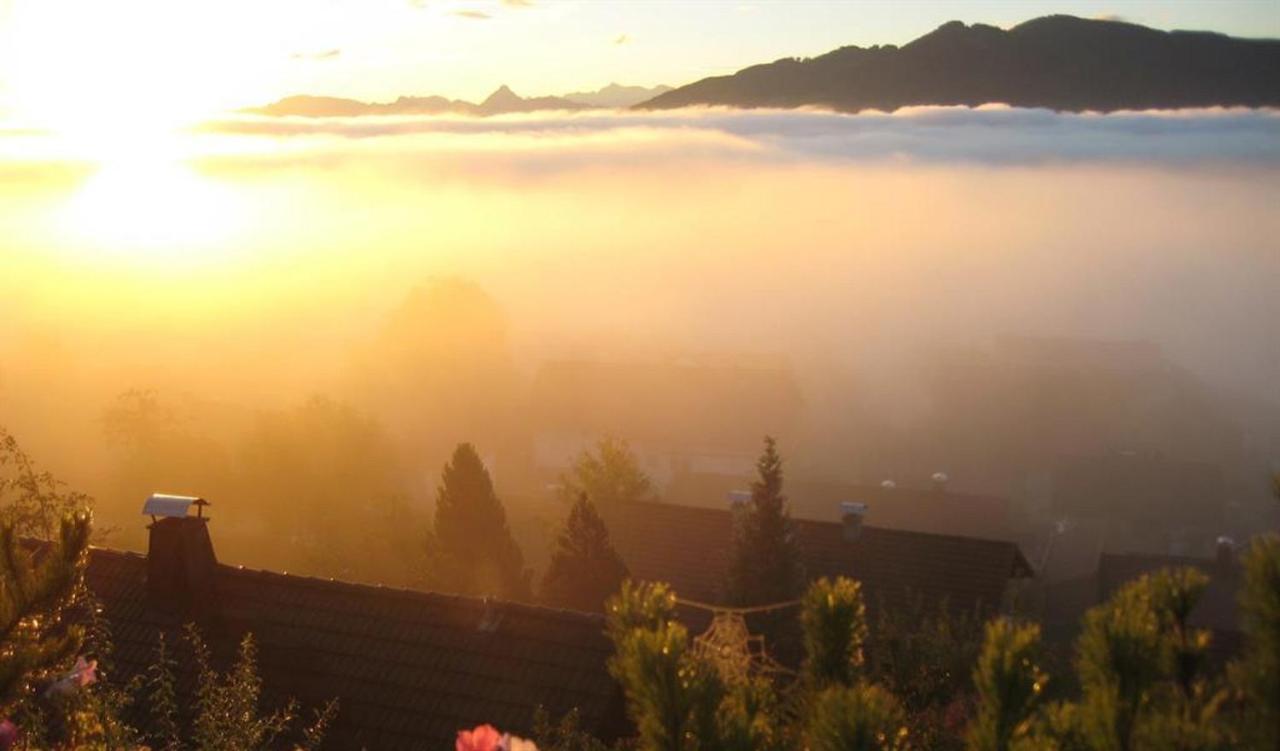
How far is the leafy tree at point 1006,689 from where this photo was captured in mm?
4102

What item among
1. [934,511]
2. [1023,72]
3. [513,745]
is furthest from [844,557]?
[1023,72]

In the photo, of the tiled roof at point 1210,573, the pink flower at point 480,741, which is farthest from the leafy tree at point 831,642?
the tiled roof at point 1210,573

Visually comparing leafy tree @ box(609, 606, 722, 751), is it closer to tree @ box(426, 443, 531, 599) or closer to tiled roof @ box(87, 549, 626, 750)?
tiled roof @ box(87, 549, 626, 750)

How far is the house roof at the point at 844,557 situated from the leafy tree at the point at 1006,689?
17024 mm

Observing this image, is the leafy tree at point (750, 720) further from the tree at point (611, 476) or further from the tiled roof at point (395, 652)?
the tree at point (611, 476)

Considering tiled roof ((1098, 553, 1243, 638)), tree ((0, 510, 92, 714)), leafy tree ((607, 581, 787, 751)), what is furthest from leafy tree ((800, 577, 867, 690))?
tiled roof ((1098, 553, 1243, 638))

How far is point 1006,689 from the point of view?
13.5 feet

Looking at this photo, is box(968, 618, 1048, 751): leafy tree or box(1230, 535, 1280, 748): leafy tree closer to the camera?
box(1230, 535, 1280, 748): leafy tree

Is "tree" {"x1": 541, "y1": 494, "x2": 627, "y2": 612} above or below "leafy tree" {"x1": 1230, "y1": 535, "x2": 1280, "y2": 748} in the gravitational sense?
below

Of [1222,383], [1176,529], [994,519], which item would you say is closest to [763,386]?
[1176,529]

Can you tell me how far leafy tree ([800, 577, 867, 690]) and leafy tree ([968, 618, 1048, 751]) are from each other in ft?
2.51

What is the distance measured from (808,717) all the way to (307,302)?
116284mm

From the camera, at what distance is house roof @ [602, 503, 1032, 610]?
22.4 meters

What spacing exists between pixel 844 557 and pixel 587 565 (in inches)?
201
